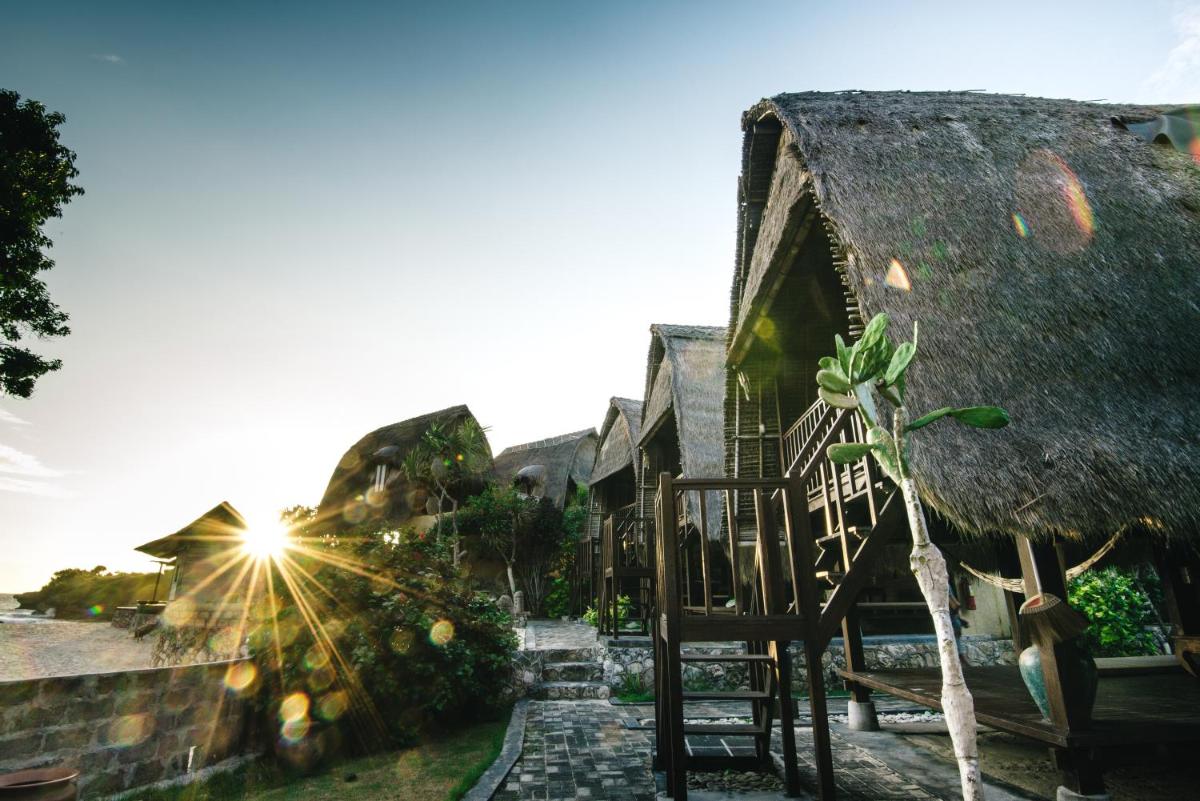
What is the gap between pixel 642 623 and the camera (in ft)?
35.8

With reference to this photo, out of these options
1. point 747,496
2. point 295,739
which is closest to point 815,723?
point 295,739

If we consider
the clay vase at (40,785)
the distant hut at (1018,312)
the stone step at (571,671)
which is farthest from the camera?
the stone step at (571,671)

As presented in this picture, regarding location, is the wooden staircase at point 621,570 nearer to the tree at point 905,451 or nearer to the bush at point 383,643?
the bush at point 383,643

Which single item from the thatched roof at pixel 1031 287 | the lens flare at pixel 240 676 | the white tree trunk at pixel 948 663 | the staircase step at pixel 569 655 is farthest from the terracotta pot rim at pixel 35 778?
the staircase step at pixel 569 655

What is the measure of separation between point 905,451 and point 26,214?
53.1 ft

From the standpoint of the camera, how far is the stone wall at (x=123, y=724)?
3.59m

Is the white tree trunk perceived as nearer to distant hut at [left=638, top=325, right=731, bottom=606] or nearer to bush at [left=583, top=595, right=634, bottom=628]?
distant hut at [left=638, top=325, right=731, bottom=606]

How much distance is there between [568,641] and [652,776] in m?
5.73

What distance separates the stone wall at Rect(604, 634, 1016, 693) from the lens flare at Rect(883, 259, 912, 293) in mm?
5828

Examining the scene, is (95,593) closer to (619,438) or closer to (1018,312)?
(619,438)

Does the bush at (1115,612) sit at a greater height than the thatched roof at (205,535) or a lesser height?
lesser

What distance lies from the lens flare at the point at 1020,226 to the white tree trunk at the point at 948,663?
13.7 ft

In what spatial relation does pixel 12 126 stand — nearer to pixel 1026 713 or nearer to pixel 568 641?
pixel 568 641

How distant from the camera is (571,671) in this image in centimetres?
835
